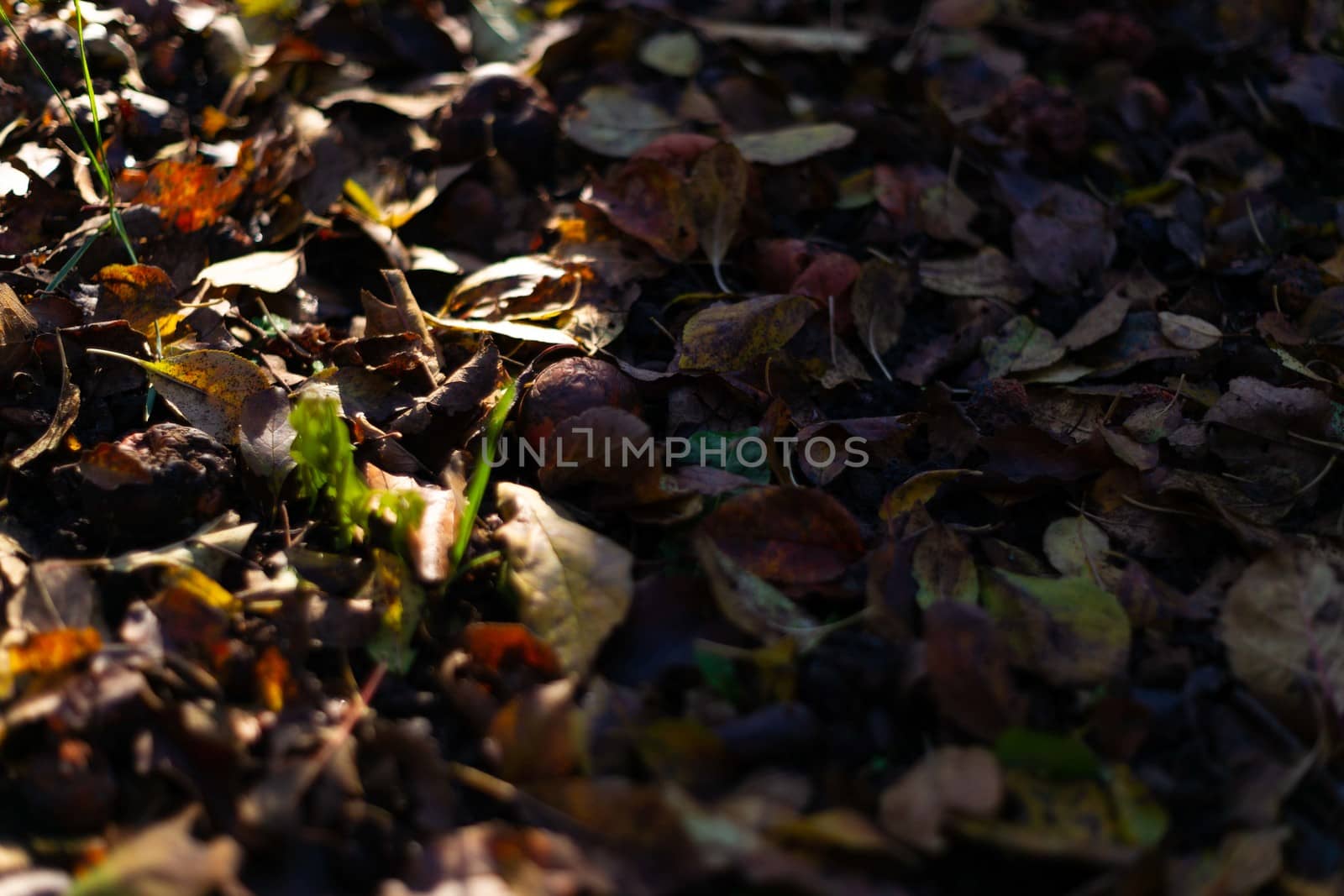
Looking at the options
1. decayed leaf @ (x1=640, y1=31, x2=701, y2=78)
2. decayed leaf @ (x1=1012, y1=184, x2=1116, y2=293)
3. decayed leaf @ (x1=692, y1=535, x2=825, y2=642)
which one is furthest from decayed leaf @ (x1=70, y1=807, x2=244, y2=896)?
decayed leaf @ (x1=640, y1=31, x2=701, y2=78)

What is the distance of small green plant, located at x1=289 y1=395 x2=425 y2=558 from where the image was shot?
1.14 meters

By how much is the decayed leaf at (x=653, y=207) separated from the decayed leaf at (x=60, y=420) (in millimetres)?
756

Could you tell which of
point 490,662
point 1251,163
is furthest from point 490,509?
point 1251,163

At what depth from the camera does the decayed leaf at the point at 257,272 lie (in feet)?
4.87

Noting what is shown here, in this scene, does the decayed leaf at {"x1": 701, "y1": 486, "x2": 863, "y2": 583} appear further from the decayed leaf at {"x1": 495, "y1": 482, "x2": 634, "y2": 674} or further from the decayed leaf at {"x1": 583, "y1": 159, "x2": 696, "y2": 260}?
the decayed leaf at {"x1": 583, "y1": 159, "x2": 696, "y2": 260}

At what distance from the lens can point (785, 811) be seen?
0.94 meters

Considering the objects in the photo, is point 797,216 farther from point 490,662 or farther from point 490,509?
point 490,662

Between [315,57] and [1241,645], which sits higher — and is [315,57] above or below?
above

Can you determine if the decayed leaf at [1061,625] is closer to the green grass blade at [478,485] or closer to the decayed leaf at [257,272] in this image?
the green grass blade at [478,485]

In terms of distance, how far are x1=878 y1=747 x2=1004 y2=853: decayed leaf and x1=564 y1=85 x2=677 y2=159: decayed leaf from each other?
1.15 metres

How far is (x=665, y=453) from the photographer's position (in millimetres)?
1340

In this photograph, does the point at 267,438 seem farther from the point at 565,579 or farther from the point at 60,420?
the point at 565,579

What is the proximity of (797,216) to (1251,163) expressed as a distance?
82cm

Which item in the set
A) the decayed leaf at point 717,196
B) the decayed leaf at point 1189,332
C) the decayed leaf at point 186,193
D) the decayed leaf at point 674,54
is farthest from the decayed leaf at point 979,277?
the decayed leaf at point 186,193
